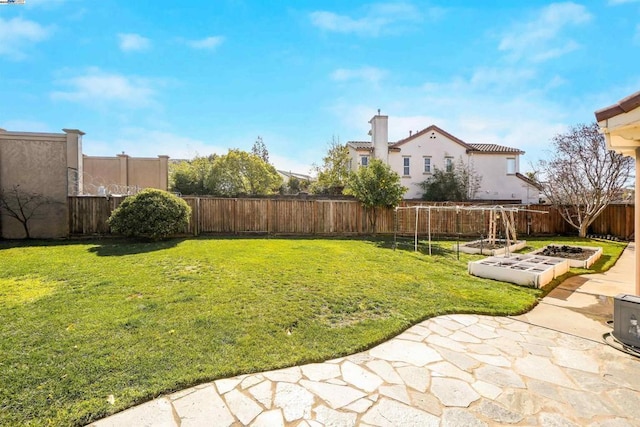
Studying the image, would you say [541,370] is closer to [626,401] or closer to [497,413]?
[626,401]

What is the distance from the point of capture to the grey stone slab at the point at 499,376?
8.86ft

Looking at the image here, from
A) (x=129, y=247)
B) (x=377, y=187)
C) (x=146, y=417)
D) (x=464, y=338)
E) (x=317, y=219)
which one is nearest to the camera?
(x=146, y=417)

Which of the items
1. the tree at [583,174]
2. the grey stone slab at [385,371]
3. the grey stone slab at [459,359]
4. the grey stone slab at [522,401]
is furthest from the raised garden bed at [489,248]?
the grey stone slab at [385,371]

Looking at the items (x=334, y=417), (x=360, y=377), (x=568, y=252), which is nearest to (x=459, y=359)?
(x=360, y=377)

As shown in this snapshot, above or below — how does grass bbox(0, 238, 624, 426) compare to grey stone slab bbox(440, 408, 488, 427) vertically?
above

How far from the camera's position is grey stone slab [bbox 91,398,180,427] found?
2.07m

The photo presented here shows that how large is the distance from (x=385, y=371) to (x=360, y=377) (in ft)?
0.92

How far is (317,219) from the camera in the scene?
43.8 feet

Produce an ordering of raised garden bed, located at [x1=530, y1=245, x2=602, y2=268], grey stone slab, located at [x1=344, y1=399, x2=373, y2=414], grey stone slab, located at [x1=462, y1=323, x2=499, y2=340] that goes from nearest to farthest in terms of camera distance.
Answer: grey stone slab, located at [x1=344, y1=399, x2=373, y2=414], grey stone slab, located at [x1=462, y1=323, x2=499, y2=340], raised garden bed, located at [x1=530, y1=245, x2=602, y2=268]

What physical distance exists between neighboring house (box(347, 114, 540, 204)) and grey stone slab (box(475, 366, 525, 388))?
18696 mm

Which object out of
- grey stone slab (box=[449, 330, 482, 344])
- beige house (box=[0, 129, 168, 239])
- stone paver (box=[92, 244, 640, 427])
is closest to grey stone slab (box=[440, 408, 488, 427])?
stone paver (box=[92, 244, 640, 427])

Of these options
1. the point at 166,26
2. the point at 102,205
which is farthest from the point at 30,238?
the point at 166,26

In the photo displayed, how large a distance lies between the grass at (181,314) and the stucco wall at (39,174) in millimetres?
3596

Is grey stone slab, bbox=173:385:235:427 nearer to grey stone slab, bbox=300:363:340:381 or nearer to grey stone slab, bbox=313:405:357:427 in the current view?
grey stone slab, bbox=313:405:357:427
